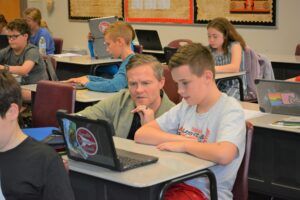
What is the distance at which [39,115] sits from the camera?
4070mm

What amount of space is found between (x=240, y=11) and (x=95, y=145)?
17.9 ft

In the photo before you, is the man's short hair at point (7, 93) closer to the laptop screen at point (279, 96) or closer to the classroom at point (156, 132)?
the classroom at point (156, 132)

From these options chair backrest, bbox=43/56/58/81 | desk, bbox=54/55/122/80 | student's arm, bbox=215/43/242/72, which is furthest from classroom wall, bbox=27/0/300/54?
chair backrest, bbox=43/56/58/81

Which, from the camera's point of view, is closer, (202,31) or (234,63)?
(234,63)

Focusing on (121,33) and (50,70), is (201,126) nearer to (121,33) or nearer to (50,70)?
(121,33)

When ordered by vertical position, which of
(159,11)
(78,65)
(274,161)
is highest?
(159,11)

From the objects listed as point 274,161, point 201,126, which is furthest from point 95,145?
point 274,161

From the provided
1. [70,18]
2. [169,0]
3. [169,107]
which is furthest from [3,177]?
[70,18]

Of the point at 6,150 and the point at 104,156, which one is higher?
the point at 6,150

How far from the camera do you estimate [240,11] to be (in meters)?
7.51

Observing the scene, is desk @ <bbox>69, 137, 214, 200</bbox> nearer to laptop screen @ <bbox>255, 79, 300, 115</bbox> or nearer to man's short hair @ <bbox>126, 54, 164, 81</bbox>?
man's short hair @ <bbox>126, 54, 164, 81</bbox>

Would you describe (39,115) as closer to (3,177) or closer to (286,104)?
(286,104)

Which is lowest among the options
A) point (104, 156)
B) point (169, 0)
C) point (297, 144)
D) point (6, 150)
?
point (297, 144)

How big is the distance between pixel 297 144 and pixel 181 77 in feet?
3.68
